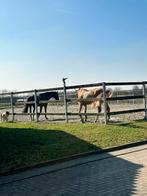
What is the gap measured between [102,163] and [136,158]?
3.13 ft

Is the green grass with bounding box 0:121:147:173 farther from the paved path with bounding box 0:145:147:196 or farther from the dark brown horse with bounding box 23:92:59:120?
the dark brown horse with bounding box 23:92:59:120

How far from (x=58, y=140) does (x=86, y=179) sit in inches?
193

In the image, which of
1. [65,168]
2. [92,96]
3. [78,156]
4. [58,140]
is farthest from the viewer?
[92,96]

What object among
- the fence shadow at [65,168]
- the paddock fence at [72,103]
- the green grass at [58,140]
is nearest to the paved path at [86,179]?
the fence shadow at [65,168]

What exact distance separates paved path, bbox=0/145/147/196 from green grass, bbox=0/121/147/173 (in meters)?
0.75

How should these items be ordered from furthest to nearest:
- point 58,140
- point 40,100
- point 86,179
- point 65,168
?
1. point 40,100
2. point 58,140
3. point 65,168
4. point 86,179

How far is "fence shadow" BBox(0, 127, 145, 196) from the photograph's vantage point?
7.85 metres

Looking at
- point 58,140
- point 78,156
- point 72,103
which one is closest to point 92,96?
point 72,103

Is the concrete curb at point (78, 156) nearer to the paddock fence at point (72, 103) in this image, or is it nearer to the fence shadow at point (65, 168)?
the fence shadow at point (65, 168)

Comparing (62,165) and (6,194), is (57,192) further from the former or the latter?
(62,165)

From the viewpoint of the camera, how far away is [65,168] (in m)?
10.1

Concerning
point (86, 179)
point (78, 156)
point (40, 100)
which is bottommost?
point (86, 179)

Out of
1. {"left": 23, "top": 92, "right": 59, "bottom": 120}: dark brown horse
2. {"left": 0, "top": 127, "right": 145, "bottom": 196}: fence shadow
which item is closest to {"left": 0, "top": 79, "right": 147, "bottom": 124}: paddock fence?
{"left": 23, "top": 92, "right": 59, "bottom": 120}: dark brown horse

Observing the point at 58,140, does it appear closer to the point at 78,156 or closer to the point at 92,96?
the point at 78,156
